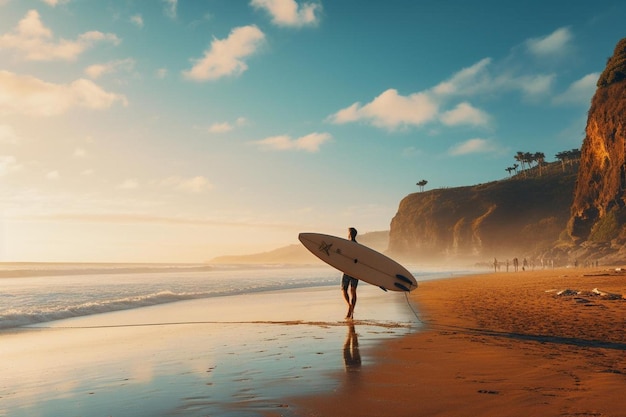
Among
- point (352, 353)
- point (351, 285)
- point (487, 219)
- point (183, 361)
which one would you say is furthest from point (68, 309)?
point (487, 219)

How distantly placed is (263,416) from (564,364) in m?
4.47

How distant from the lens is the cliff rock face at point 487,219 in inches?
4235

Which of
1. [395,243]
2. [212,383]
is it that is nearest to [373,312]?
[212,383]

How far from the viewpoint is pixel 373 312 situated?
14016mm

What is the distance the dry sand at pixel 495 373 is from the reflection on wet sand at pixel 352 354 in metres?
0.21

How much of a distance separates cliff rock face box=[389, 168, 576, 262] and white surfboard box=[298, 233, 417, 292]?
90656 mm

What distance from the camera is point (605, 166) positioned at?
5925 cm

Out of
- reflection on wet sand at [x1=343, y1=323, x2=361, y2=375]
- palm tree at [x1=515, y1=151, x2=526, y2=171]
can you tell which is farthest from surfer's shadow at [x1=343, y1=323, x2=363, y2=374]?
palm tree at [x1=515, y1=151, x2=526, y2=171]

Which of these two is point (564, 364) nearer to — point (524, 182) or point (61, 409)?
point (61, 409)

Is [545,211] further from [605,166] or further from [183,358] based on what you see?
[183,358]

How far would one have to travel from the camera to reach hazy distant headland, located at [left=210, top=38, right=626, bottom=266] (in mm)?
55375

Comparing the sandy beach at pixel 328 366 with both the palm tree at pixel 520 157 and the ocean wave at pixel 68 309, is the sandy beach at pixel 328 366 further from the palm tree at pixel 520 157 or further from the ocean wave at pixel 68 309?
the palm tree at pixel 520 157

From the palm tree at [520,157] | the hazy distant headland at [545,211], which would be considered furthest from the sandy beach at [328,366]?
the palm tree at [520,157]

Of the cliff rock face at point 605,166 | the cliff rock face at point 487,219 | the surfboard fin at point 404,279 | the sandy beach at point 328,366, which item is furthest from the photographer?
the cliff rock face at point 487,219
